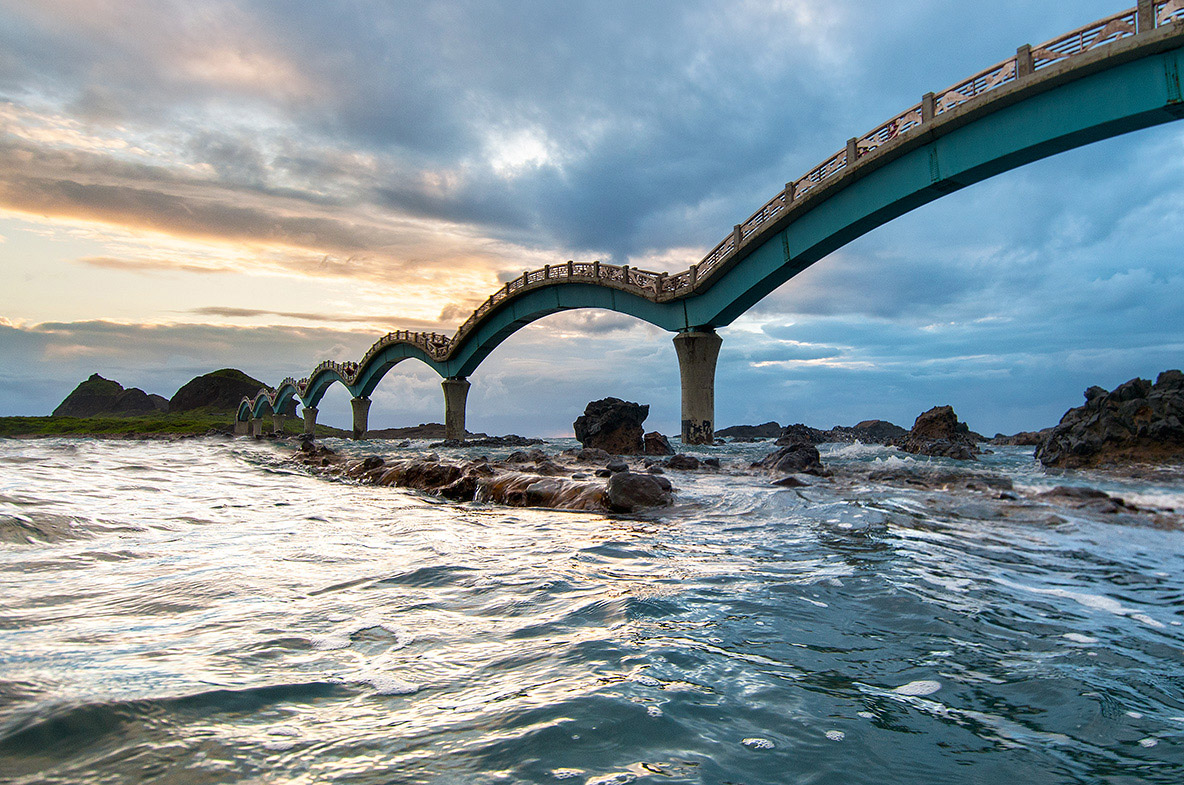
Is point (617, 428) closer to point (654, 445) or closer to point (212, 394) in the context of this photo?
point (654, 445)

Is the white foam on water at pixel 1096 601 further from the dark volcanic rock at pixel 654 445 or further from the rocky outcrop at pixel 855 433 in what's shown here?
the rocky outcrop at pixel 855 433

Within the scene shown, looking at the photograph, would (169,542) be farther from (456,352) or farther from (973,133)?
(456,352)

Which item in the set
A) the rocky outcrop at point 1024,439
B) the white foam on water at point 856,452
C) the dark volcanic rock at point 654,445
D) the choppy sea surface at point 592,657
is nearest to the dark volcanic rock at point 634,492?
the choppy sea surface at point 592,657

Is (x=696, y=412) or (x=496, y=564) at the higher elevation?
(x=696, y=412)

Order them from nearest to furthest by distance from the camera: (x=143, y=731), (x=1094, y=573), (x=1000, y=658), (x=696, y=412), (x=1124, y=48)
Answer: (x=143, y=731)
(x=1000, y=658)
(x=1094, y=573)
(x=1124, y=48)
(x=696, y=412)

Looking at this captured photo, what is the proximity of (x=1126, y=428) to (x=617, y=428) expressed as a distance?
1712cm

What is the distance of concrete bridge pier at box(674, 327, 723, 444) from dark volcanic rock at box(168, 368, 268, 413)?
133333 mm

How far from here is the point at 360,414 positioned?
75938 mm

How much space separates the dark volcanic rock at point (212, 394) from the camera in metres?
137

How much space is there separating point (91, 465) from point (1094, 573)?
83.1 feet

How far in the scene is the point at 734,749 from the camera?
97.0 inches

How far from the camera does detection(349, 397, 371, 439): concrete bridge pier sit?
7544 centimetres

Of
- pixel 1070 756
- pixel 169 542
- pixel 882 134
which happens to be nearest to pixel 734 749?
pixel 1070 756

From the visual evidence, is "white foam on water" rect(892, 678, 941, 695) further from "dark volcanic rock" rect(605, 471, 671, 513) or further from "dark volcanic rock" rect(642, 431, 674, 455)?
"dark volcanic rock" rect(642, 431, 674, 455)
